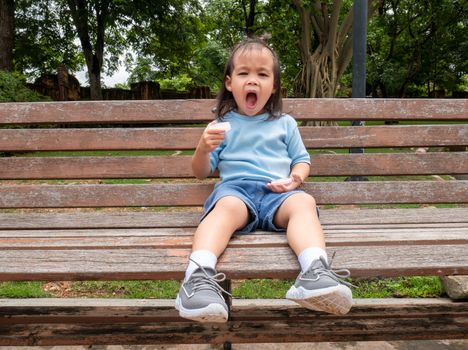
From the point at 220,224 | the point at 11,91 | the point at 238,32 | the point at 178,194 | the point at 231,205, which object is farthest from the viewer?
the point at 238,32

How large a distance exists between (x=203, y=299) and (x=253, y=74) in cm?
120

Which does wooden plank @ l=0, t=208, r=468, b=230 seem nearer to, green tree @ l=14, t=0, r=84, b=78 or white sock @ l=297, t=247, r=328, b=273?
white sock @ l=297, t=247, r=328, b=273

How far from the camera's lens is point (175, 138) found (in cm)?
266

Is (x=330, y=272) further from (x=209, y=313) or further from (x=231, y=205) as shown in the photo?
(x=231, y=205)

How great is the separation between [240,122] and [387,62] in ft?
49.6

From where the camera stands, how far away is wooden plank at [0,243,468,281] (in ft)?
5.19

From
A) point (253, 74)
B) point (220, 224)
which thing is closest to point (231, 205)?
point (220, 224)

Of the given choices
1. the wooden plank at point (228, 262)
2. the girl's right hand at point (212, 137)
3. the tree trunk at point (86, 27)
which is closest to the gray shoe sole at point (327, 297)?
the wooden plank at point (228, 262)

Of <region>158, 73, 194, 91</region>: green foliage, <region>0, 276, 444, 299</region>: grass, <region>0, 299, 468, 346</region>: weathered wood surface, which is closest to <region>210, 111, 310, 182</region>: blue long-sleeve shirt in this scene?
<region>0, 299, 468, 346</region>: weathered wood surface

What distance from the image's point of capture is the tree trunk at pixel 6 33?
10.7 meters

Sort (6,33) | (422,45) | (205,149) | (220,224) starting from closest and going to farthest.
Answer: (220,224)
(205,149)
(6,33)
(422,45)

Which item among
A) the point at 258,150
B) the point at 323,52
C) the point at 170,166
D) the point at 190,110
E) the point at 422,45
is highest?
the point at 422,45

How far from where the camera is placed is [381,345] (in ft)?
8.78

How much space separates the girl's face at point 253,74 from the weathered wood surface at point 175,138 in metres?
0.48
